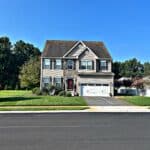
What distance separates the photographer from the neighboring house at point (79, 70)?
46.7 metres

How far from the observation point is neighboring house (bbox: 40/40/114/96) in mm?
46688

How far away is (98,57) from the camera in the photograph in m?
48.0

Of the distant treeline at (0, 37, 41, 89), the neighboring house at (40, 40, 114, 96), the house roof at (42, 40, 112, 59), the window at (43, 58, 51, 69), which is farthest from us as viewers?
the distant treeline at (0, 37, 41, 89)

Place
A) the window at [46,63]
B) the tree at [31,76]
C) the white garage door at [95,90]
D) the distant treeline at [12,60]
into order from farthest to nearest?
1. the distant treeline at [12,60]
2. the tree at [31,76]
3. the window at [46,63]
4. the white garage door at [95,90]

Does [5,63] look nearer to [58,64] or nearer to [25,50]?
[25,50]

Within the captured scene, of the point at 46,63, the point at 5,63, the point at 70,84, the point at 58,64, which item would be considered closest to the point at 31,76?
the point at 46,63

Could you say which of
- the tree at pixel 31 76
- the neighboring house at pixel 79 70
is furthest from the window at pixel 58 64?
the tree at pixel 31 76

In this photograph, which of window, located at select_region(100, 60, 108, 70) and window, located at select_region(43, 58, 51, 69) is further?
window, located at select_region(100, 60, 108, 70)

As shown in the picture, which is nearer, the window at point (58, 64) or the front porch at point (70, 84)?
the front porch at point (70, 84)

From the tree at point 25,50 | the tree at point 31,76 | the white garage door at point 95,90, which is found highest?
the tree at point 25,50

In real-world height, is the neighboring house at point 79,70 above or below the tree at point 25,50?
below

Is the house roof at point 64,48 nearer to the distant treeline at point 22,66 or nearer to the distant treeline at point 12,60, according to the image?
the distant treeline at point 22,66

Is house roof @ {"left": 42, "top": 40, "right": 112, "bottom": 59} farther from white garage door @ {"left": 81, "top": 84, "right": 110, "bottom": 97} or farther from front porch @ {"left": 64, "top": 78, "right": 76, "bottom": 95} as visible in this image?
white garage door @ {"left": 81, "top": 84, "right": 110, "bottom": 97}

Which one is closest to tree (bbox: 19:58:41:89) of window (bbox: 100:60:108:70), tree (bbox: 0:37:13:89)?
window (bbox: 100:60:108:70)
